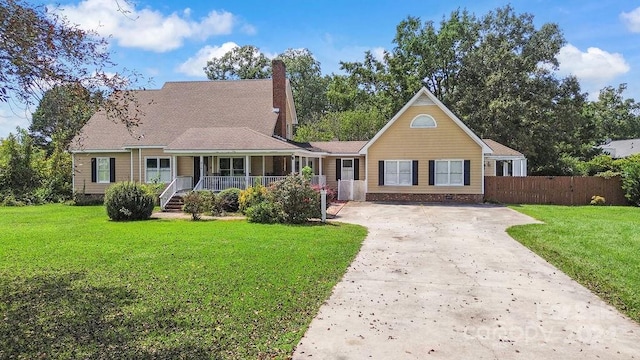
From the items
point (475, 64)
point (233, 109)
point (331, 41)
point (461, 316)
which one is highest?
point (475, 64)

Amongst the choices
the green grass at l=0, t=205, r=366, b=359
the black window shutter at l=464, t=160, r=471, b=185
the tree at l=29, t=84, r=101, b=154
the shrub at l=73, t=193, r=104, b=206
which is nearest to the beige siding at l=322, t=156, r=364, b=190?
the black window shutter at l=464, t=160, r=471, b=185

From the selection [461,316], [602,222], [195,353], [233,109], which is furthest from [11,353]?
[233,109]

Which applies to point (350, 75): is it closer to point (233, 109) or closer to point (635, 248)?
point (233, 109)

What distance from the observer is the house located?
2191 cm

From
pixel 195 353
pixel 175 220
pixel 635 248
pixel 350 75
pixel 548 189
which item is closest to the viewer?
pixel 195 353

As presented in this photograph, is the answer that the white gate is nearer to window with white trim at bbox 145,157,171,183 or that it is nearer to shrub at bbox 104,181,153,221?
window with white trim at bbox 145,157,171,183

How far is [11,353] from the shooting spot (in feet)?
14.4

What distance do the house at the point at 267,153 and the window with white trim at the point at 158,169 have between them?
0.18 ft

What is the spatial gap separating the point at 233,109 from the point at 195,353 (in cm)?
2305

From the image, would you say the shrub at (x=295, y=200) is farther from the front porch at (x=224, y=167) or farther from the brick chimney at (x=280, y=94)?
the brick chimney at (x=280, y=94)

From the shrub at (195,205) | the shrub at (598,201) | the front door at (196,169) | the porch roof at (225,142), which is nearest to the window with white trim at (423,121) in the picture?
the porch roof at (225,142)

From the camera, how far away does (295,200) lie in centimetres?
1500

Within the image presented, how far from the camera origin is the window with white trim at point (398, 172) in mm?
23547

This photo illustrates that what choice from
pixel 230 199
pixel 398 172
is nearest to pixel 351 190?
pixel 398 172
